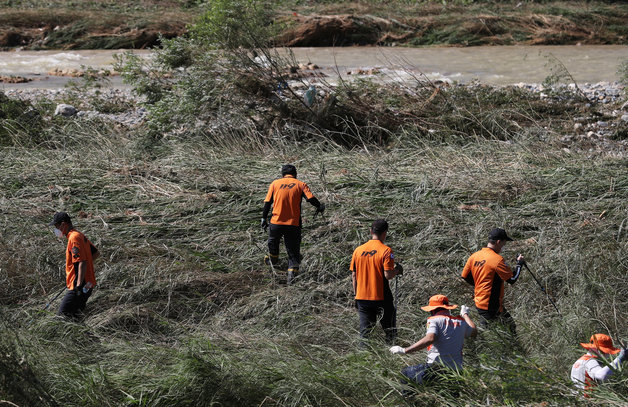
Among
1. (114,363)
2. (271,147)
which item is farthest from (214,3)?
(114,363)

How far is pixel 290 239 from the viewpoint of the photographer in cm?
Answer: 775

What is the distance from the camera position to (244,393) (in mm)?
5250

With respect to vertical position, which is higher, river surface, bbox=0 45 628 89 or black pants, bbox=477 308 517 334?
river surface, bbox=0 45 628 89

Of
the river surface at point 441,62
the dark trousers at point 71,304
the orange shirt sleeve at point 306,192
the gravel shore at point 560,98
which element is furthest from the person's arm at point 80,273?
the river surface at point 441,62

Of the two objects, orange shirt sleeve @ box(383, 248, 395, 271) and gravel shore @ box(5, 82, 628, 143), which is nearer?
orange shirt sleeve @ box(383, 248, 395, 271)

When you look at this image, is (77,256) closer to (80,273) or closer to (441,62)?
(80,273)

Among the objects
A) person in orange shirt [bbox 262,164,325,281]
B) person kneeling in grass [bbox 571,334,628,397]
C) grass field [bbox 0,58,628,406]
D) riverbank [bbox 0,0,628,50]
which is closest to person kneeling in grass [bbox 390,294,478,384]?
grass field [bbox 0,58,628,406]

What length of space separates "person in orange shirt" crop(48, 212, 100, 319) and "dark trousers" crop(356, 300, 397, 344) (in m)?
2.52

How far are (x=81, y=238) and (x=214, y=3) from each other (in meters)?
7.61

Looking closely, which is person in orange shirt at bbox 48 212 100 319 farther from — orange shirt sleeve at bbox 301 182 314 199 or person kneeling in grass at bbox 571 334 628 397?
person kneeling in grass at bbox 571 334 628 397

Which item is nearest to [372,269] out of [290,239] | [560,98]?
[290,239]

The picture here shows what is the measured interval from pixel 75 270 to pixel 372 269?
2733 mm

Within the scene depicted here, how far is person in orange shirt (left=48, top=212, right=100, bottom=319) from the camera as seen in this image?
6465 mm

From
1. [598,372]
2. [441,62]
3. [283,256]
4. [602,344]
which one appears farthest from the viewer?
[441,62]
